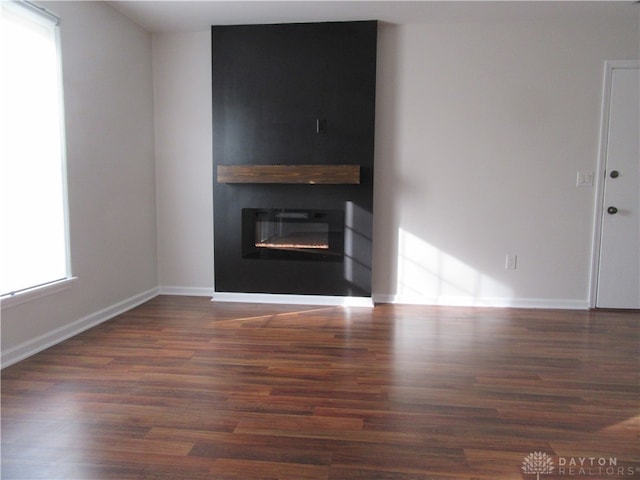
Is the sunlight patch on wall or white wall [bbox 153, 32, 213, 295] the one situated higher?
white wall [bbox 153, 32, 213, 295]

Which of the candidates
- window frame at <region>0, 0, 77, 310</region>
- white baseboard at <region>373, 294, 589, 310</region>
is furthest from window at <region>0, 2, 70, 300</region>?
white baseboard at <region>373, 294, 589, 310</region>

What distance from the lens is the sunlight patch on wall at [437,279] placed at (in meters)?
3.88

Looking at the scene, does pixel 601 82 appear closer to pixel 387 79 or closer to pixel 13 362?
pixel 387 79

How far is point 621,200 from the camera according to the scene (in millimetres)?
3713

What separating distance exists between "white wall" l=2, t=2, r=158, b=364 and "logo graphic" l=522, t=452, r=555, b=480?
2.77 metres

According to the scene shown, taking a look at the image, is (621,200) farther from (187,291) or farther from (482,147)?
(187,291)

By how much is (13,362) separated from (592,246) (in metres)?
4.53

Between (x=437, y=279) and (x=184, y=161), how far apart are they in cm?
270

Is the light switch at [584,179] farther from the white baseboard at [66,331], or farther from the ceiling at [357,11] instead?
the white baseboard at [66,331]

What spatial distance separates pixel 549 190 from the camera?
3.77 meters

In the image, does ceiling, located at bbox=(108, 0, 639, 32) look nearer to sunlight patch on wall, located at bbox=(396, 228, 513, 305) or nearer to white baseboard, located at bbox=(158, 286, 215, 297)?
sunlight patch on wall, located at bbox=(396, 228, 513, 305)

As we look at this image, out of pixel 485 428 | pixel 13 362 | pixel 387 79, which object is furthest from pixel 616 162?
pixel 13 362

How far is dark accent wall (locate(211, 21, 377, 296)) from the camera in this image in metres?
3.70

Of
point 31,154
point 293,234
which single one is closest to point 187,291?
point 293,234
